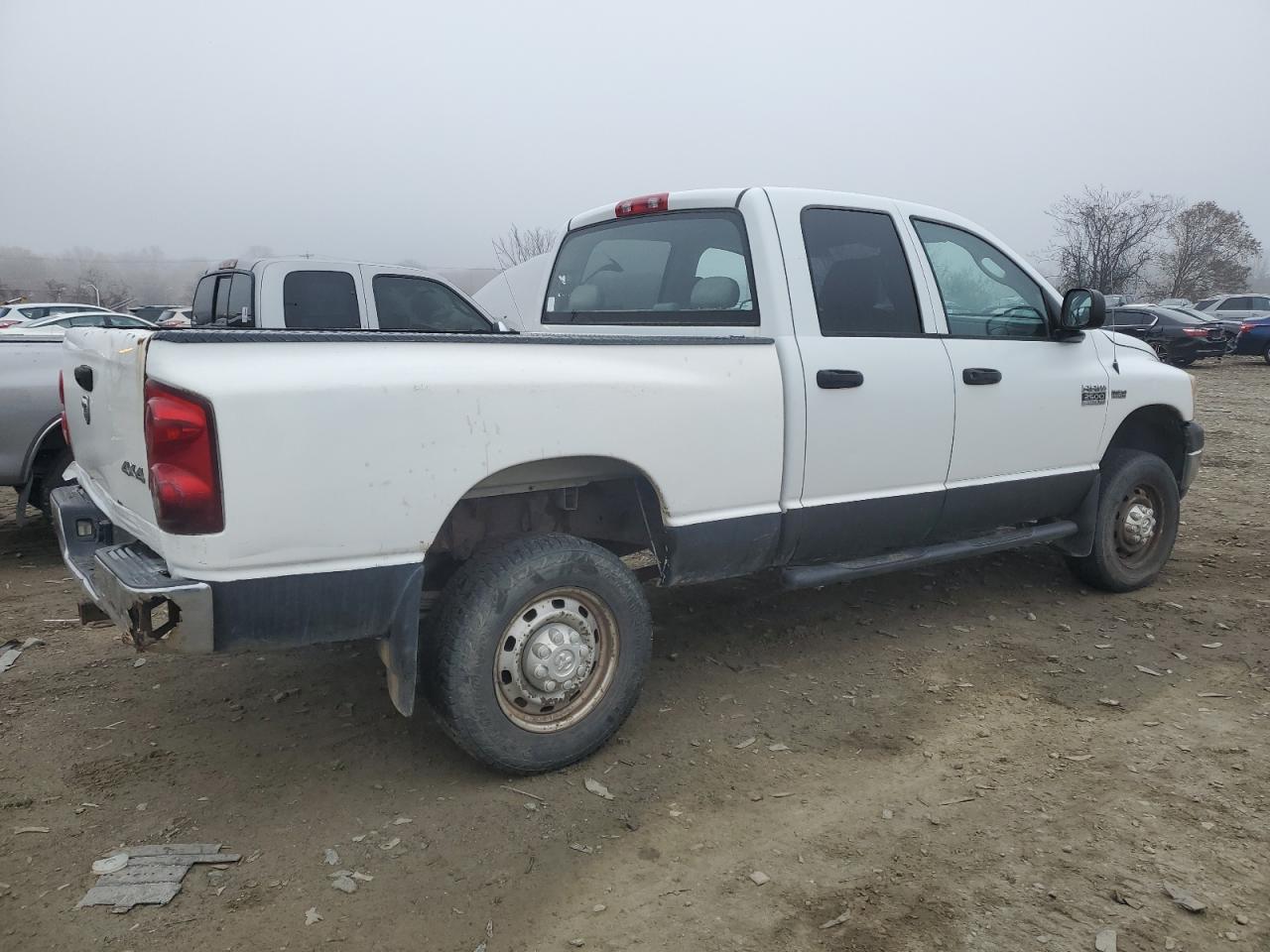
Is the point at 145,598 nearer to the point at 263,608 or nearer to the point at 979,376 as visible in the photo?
the point at 263,608

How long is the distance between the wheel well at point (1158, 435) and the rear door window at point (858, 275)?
6.44ft

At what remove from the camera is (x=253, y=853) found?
2.85 m

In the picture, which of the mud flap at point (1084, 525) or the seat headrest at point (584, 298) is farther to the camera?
the mud flap at point (1084, 525)

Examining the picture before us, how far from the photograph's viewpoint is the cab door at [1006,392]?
431cm

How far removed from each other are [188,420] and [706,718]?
2.24 metres

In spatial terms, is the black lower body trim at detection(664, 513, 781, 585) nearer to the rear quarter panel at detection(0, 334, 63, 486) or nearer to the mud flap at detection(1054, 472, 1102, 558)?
the mud flap at detection(1054, 472, 1102, 558)

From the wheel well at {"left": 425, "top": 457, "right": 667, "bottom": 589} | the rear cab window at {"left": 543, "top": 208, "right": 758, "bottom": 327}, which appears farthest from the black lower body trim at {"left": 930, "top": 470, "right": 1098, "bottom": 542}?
the wheel well at {"left": 425, "top": 457, "right": 667, "bottom": 589}

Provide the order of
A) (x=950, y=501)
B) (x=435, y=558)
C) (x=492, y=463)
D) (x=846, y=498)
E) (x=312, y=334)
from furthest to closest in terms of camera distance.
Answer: (x=950, y=501) < (x=846, y=498) < (x=435, y=558) < (x=492, y=463) < (x=312, y=334)

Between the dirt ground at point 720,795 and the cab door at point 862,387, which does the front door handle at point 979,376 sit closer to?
the cab door at point 862,387

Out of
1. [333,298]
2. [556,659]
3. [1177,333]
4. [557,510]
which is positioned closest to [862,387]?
[557,510]

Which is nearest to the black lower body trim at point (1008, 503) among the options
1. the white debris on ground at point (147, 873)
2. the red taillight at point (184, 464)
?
the red taillight at point (184, 464)

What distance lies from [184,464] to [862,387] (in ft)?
8.31

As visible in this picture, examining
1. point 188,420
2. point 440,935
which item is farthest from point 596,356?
point 440,935

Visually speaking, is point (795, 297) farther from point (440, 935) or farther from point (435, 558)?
point (440, 935)
